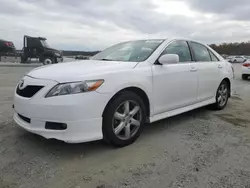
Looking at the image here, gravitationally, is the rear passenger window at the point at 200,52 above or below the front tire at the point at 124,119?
above

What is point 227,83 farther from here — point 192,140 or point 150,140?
point 150,140

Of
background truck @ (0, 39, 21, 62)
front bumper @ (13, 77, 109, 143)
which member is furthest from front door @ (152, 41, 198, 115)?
background truck @ (0, 39, 21, 62)

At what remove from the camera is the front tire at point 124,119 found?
113 inches

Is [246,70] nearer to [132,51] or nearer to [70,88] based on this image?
[132,51]

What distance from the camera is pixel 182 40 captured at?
4.18 metres

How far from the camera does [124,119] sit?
3068 mm

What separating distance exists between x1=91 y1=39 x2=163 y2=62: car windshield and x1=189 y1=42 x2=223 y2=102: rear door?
0.92 meters

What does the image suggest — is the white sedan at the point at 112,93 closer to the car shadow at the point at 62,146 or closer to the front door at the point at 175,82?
the front door at the point at 175,82

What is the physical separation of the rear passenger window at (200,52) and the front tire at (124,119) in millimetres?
1755

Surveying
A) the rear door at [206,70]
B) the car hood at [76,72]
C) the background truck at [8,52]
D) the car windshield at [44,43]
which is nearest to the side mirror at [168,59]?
the car hood at [76,72]

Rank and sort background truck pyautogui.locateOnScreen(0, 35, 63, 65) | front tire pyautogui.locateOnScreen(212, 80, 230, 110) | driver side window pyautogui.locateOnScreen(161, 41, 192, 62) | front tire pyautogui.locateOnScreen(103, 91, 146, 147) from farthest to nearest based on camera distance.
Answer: background truck pyautogui.locateOnScreen(0, 35, 63, 65) < front tire pyautogui.locateOnScreen(212, 80, 230, 110) < driver side window pyautogui.locateOnScreen(161, 41, 192, 62) < front tire pyautogui.locateOnScreen(103, 91, 146, 147)

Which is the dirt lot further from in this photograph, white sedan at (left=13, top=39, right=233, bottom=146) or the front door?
the front door

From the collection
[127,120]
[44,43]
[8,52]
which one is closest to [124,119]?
[127,120]

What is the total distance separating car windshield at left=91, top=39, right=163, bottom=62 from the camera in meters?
3.59
